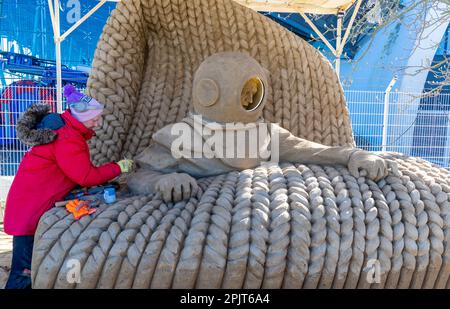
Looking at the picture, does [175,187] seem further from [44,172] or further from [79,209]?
[44,172]

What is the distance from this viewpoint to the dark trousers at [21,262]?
4.25 ft

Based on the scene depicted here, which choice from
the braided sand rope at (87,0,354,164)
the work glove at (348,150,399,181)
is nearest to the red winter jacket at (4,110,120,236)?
the braided sand rope at (87,0,354,164)

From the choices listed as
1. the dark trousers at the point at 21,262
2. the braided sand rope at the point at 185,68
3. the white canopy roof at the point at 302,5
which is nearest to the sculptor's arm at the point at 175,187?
the dark trousers at the point at 21,262

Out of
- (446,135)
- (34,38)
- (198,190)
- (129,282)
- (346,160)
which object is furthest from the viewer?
(34,38)

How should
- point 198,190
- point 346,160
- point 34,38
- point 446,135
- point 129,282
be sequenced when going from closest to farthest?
point 129,282 < point 198,190 < point 346,160 < point 446,135 < point 34,38

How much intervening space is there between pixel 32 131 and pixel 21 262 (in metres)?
0.40

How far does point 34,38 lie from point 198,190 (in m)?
8.13

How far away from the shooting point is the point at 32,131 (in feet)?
4.19

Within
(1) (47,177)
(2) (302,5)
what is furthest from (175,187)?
(2) (302,5)

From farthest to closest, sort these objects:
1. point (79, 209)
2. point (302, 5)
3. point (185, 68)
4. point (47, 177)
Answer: point (302, 5) < point (185, 68) < point (47, 177) < point (79, 209)

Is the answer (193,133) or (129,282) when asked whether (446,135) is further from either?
(129,282)

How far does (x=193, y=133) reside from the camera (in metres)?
1.34

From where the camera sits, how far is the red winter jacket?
128cm
